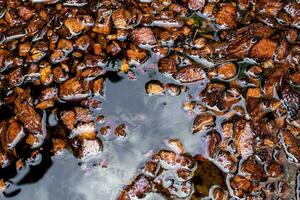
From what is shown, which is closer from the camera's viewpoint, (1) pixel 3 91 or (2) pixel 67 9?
(1) pixel 3 91

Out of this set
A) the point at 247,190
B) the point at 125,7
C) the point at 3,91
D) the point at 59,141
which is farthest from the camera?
the point at 125,7

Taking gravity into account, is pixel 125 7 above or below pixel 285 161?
above

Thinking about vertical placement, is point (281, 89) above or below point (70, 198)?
above

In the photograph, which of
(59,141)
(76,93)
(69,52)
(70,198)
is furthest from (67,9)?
(70,198)

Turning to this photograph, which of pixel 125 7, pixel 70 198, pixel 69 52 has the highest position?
pixel 125 7

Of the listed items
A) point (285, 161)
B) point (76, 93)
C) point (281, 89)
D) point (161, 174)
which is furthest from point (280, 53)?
point (76, 93)

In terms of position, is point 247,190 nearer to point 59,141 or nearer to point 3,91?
point 59,141

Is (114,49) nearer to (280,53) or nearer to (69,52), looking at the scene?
(69,52)

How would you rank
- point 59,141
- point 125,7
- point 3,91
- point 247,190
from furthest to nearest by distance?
point 125,7 < point 3,91 < point 59,141 < point 247,190

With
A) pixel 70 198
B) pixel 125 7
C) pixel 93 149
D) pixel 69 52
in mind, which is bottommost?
→ pixel 70 198
